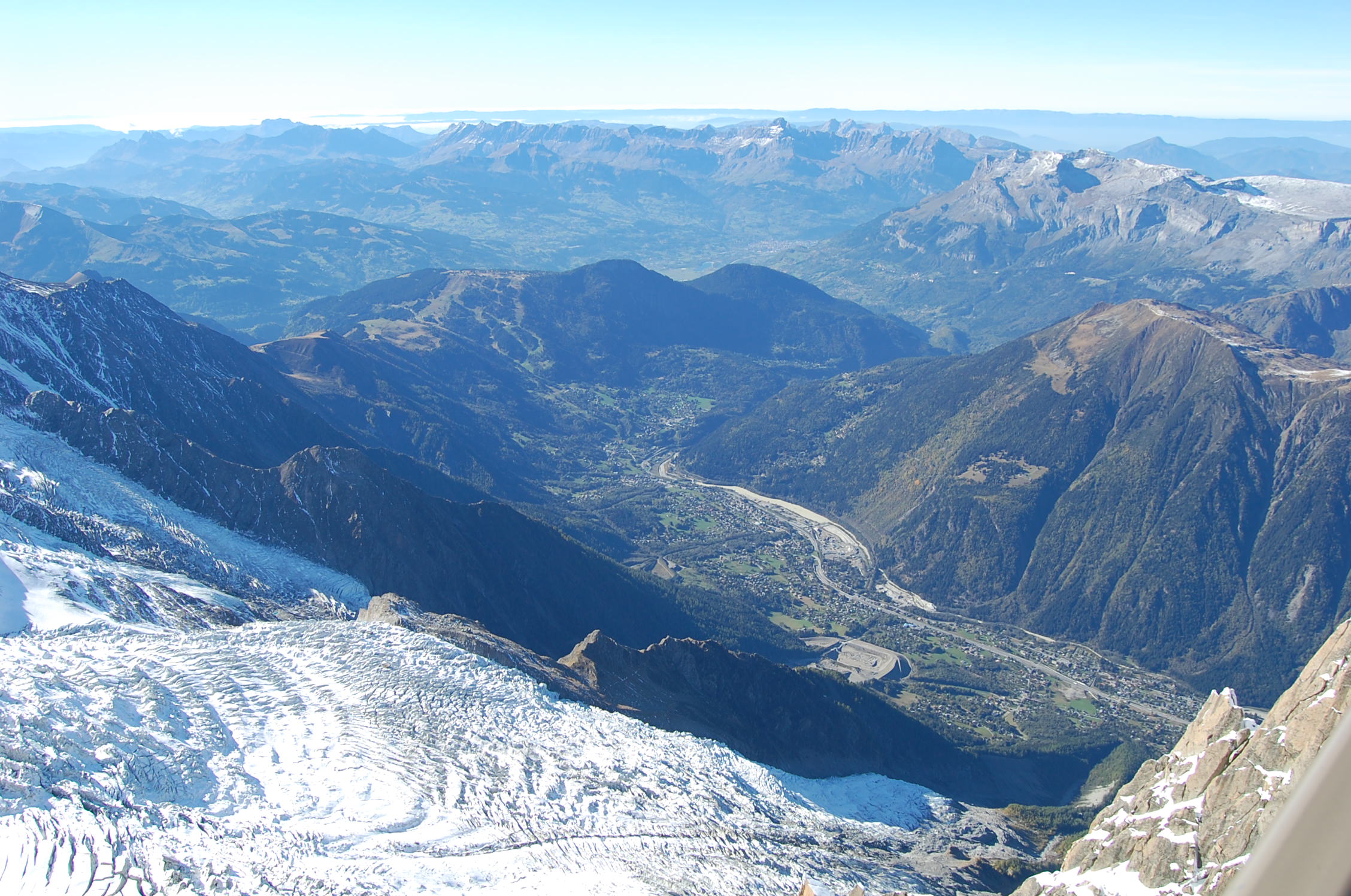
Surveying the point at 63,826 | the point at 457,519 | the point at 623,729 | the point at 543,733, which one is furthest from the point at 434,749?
the point at 457,519

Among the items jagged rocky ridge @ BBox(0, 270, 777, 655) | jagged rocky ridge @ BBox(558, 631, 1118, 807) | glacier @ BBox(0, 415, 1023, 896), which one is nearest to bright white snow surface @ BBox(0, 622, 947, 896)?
glacier @ BBox(0, 415, 1023, 896)

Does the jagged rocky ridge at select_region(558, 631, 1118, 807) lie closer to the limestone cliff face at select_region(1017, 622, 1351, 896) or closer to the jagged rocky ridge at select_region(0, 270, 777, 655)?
the jagged rocky ridge at select_region(0, 270, 777, 655)

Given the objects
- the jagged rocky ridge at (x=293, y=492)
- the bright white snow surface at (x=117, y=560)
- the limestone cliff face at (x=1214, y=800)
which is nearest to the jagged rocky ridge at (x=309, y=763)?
the bright white snow surface at (x=117, y=560)

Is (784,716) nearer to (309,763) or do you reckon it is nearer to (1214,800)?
(1214,800)

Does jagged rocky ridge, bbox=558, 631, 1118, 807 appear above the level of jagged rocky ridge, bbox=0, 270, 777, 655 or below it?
below

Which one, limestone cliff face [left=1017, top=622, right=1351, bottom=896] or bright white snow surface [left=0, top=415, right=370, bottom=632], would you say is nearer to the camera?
limestone cliff face [left=1017, top=622, right=1351, bottom=896]

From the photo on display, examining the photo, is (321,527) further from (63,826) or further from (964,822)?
(964,822)

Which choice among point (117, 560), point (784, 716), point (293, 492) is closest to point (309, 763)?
point (117, 560)
